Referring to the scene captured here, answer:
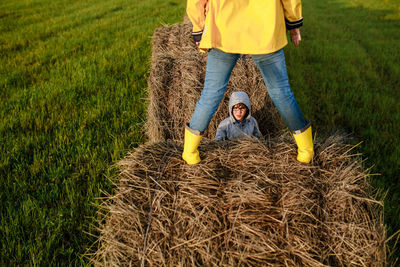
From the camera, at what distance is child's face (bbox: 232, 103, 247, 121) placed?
3.34 m

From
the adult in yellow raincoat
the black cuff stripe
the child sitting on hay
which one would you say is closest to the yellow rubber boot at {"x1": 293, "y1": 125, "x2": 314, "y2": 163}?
the adult in yellow raincoat

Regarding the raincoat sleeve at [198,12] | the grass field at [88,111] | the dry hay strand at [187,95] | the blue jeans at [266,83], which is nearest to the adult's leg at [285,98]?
the blue jeans at [266,83]

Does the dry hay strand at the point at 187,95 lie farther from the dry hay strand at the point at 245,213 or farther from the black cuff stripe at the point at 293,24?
the black cuff stripe at the point at 293,24

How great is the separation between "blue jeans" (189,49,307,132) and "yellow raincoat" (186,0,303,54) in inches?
4.1

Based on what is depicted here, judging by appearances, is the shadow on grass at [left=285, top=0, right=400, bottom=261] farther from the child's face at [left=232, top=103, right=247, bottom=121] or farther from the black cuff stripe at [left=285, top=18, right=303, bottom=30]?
the black cuff stripe at [left=285, top=18, right=303, bottom=30]

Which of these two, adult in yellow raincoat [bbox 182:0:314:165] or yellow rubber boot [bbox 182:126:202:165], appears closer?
adult in yellow raincoat [bbox 182:0:314:165]

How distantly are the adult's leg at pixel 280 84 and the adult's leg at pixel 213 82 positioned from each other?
0.71 feet

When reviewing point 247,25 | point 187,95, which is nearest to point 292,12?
point 247,25

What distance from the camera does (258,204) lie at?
180 cm

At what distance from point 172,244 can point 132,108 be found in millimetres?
2727

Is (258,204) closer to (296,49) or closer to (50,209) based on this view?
(50,209)

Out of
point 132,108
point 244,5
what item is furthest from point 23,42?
point 244,5

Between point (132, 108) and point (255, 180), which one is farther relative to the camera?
point (132, 108)

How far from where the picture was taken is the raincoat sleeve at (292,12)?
190 cm
